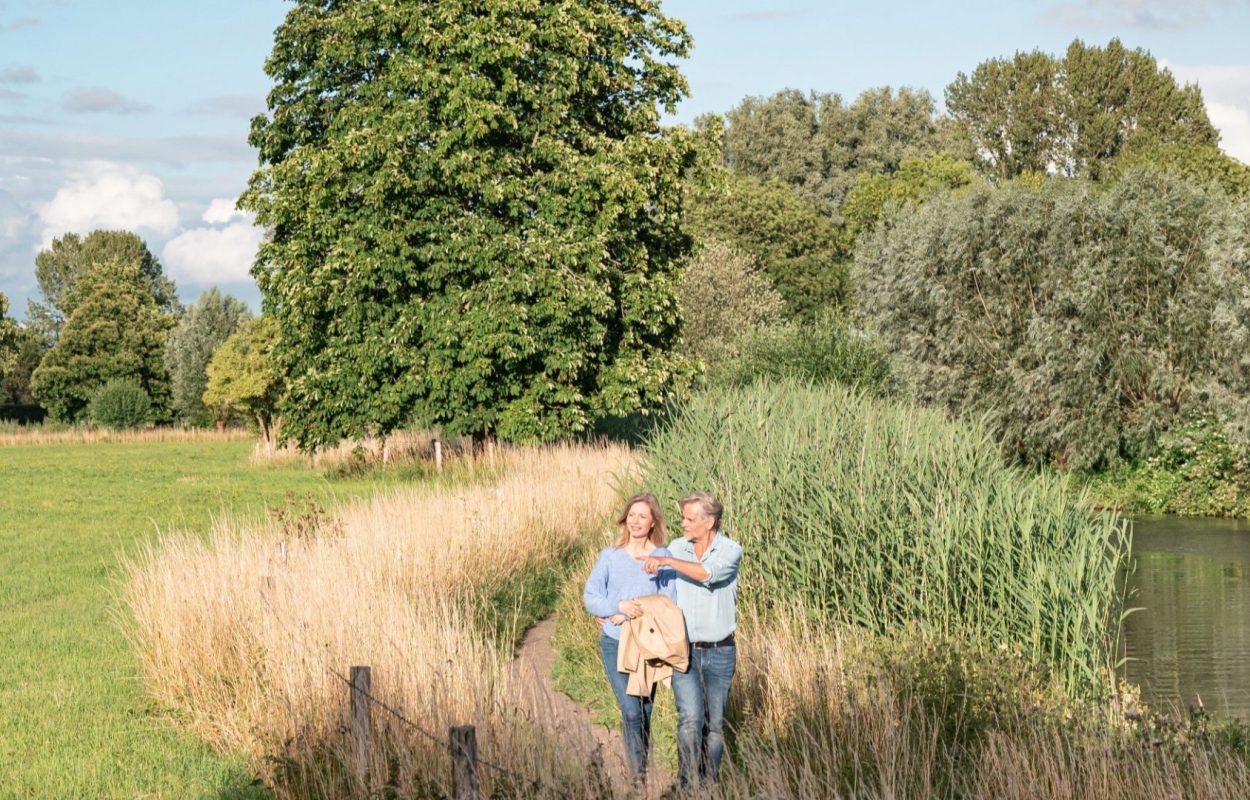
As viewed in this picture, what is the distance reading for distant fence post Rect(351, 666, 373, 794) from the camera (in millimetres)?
7754

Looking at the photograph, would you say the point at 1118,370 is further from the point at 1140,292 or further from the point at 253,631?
the point at 253,631

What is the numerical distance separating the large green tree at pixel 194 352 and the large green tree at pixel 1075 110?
41170mm

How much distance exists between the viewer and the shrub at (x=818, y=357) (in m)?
33.8

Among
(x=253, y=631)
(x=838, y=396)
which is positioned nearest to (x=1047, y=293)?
(x=838, y=396)

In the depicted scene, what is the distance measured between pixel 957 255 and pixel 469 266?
56.9ft

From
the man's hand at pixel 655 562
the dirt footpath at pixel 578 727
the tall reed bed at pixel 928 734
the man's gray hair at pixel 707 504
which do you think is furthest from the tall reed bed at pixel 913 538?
the man's hand at pixel 655 562

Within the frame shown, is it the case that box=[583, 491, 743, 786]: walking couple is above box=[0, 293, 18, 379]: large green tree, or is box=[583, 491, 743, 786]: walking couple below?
below

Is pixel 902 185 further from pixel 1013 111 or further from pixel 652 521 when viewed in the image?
pixel 652 521

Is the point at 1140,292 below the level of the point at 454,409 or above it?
above

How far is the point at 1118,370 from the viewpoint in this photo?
36844mm

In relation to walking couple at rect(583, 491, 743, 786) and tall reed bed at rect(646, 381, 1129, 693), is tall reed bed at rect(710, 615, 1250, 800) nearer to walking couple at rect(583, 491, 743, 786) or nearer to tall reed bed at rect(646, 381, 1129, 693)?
walking couple at rect(583, 491, 743, 786)

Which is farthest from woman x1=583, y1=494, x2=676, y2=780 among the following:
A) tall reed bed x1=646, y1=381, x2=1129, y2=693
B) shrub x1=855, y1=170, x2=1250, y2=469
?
shrub x1=855, y1=170, x2=1250, y2=469

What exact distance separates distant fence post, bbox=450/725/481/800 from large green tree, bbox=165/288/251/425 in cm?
7198

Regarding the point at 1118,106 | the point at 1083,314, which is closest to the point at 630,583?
the point at 1083,314
